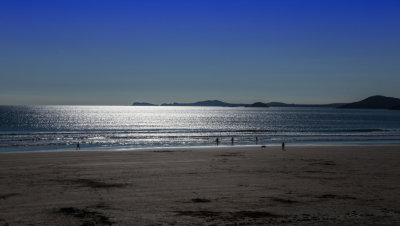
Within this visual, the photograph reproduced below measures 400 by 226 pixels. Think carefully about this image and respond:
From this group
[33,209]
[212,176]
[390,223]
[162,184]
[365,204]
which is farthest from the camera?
[212,176]

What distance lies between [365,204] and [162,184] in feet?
27.2

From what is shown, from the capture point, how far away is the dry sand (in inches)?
480

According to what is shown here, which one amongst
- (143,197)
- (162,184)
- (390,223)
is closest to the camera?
(390,223)

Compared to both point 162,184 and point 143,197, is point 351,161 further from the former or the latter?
point 143,197

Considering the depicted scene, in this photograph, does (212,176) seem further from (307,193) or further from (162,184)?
(307,193)

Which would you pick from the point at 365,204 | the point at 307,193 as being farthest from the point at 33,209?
the point at 365,204

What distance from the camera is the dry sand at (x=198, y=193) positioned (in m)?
12.2

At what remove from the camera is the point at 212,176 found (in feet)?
66.7

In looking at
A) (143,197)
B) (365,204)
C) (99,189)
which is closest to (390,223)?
(365,204)

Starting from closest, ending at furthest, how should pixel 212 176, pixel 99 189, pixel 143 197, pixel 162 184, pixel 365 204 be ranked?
pixel 365 204, pixel 143 197, pixel 99 189, pixel 162 184, pixel 212 176

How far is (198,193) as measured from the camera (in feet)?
52.4

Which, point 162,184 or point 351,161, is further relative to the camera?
point 351,161

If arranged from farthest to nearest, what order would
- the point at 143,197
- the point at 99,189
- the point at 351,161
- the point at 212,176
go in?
the point at 351,161 → the point at 212,176 → the point at 99,189 → the point at 143,197

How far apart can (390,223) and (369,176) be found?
32.2 feet
